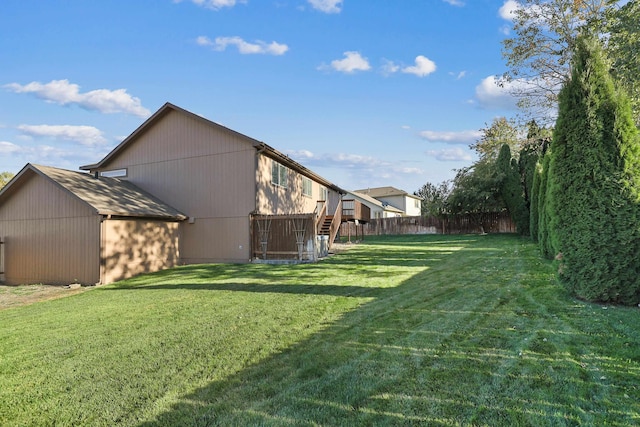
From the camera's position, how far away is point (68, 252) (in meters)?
12.0

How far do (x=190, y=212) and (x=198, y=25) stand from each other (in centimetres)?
750

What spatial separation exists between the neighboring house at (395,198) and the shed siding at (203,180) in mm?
36142

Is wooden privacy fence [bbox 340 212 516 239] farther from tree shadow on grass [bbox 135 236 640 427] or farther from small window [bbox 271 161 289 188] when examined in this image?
tree shadow on grass [bbox 135 236 640 427]

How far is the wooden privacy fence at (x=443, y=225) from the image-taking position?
27125 mm

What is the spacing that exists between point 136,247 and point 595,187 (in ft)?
44.0

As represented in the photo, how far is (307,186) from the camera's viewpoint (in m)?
20.3

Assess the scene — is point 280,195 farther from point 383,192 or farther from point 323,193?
point 383,192

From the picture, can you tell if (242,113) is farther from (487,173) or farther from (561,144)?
(487,173)

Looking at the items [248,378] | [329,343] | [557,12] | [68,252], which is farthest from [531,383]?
[557,12]

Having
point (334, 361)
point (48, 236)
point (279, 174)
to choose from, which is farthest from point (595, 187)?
point (48, 236)

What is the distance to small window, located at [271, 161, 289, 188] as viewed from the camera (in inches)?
621

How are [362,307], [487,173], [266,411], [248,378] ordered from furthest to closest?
1. [487,173]
2. [362,307]
3. [248,378]
4. [266,411]

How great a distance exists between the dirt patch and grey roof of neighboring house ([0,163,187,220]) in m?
2.59

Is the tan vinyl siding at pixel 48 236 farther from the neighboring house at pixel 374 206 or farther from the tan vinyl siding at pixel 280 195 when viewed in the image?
the neighboring house at pixel 374 206
